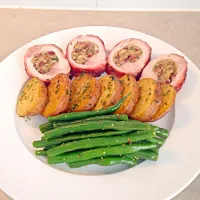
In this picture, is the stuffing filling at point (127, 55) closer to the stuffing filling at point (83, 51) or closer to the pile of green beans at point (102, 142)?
the stuffing filling at point (83, 51)

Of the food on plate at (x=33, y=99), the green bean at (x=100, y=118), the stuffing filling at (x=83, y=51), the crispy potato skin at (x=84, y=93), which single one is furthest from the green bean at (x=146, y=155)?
the stuffing filling at (x=83, y=51)

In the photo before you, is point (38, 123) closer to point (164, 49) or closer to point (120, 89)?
point (120, 89)

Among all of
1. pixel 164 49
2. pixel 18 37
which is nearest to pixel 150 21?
pixel 164 49

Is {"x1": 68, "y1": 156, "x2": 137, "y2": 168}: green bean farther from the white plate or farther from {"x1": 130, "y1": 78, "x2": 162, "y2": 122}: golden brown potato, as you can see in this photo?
{"x1": 130, "y1": 78, "x2": 162, "y2": 122}: golden brown potato

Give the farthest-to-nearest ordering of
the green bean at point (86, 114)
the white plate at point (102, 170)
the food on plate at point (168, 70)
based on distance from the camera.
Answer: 1. the food on plate at point (168, 70)
2. the green bean at point (86, 114)
3. the white plate at point (102, 170)

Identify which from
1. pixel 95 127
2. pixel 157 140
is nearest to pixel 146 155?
pixel 157 140

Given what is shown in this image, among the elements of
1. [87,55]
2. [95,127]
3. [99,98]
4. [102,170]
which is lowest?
[102,170]

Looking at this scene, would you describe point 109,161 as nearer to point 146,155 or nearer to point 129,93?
point 146,155
